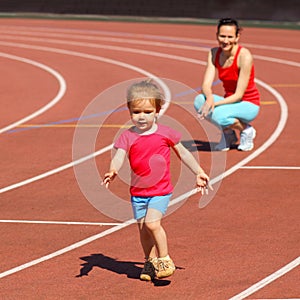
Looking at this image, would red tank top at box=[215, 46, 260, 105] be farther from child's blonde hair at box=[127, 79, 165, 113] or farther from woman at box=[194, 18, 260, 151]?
child's blonde hair at box=[127, 79, 165, 113]

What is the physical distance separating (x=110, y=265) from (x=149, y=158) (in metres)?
1.18

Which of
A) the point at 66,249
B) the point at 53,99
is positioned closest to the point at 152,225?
the point at 66,249

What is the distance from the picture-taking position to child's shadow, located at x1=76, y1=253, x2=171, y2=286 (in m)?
8.14

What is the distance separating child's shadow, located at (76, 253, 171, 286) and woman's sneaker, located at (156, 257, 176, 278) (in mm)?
185

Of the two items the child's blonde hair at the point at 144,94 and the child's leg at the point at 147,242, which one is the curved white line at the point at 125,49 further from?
the child's blonde hair at the point at 144,94

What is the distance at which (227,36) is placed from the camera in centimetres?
1240

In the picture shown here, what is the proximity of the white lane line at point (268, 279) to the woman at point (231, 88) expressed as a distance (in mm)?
4236

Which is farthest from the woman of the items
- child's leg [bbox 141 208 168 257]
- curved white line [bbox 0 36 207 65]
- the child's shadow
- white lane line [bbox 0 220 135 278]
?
curved white line [bbox 0 36 207 65]

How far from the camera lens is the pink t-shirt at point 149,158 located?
7645mm

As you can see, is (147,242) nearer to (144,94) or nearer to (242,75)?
(144,94)

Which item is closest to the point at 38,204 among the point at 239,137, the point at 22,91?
the point at 239,137

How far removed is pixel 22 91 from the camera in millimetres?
19125

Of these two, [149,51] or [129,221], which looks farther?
[149,51]

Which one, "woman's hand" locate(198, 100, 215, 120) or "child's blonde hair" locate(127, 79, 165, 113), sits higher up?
"woman's hand" locate(198, 100, 215, 120)
